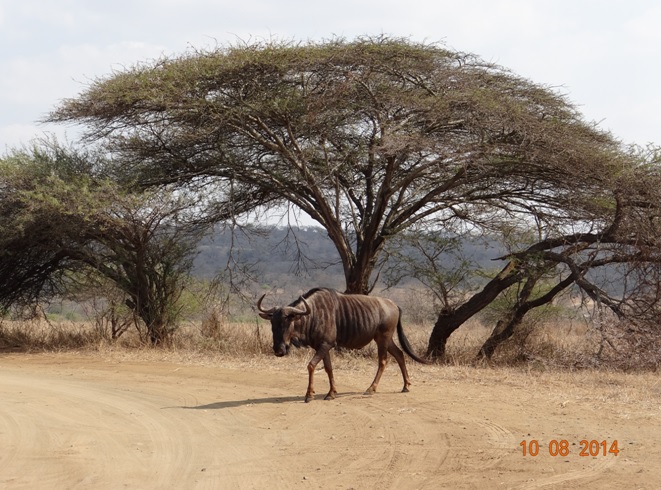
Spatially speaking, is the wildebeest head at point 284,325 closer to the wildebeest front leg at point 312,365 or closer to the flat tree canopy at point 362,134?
the wildebeest front leg at point 312,365

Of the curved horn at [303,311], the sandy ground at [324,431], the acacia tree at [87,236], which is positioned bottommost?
the sandy ground at [324,431]

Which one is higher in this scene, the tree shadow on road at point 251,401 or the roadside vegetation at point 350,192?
the roadside vegetation at point 350,192

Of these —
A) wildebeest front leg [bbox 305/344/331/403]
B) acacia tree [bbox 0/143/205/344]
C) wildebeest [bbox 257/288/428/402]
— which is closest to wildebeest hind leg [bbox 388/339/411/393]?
wildebeest [bbox 257/288/428/402]

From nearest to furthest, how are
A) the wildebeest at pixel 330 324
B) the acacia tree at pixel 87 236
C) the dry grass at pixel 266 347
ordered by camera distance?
the wildebeest at pixel 330 324 < the dry grass at pixel 266 347 < the acacia tree at pixel 87 236

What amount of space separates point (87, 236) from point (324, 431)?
34.5 feet

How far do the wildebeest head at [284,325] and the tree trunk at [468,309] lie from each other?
6.77m

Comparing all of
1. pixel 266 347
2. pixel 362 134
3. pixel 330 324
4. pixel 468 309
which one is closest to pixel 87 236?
pixel 266 347

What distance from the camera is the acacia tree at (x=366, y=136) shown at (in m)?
15.3

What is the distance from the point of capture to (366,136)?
17.5m

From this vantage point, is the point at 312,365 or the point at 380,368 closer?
the point at 312,365
